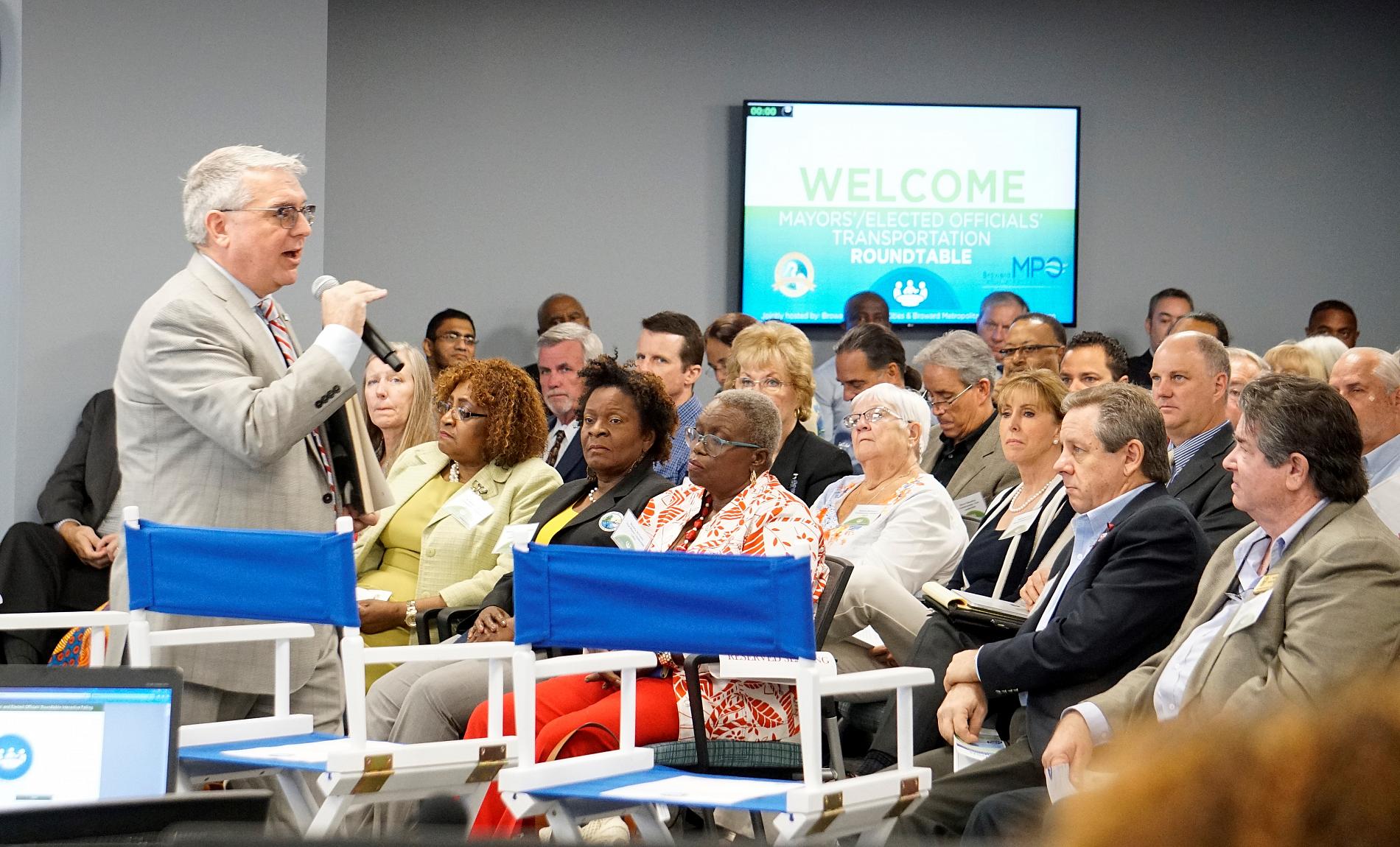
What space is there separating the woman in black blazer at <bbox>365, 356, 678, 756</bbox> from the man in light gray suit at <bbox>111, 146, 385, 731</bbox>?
2.21 ft

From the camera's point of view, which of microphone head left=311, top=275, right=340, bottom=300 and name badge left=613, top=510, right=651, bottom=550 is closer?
microphone head left=311, top=275, right=340, bottom=300

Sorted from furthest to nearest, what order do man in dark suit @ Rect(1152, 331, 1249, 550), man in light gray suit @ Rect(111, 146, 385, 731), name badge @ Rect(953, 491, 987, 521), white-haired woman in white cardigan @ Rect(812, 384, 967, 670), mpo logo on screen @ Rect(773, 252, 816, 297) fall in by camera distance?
1. mpo logo on screen @ Rect(773, 252, 816, 297)
2. name badge @ Rect(953, 491, 987, 521)
3. man in dark suit @ Rect(1152, 331, 1249, 550)
4. white-haired woman in white cardigan @ Rect(812, 384, 967, 670)
5. man in light gray suit @ Rect(111, 146, 385, 731)

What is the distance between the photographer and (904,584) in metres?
3.97

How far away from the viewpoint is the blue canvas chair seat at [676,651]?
2441mm

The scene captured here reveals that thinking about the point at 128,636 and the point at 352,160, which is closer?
the point at 128,636

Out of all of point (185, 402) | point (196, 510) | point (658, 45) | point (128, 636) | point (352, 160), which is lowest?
point (128, 636)

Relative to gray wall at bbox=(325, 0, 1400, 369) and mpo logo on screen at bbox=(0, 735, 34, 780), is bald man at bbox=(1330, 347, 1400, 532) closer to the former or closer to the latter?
mpo logo on screen at bbox=(0, 735, 34, 780)

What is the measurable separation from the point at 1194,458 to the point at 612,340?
4760 millimetres

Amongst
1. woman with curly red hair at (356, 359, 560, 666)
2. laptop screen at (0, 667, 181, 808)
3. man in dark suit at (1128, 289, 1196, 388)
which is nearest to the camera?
laptop screen at (0, 667, 181, 808)

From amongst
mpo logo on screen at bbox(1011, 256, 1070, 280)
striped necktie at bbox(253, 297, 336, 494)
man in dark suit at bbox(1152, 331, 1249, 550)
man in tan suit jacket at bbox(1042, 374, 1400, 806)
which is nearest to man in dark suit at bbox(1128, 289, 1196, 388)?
mpo logo on screen at bbox(1011, 256, 1070, 280)

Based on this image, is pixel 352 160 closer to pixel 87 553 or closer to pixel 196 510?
pixel 87 553

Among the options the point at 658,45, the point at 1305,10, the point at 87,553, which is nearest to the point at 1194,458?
the point at 87,553

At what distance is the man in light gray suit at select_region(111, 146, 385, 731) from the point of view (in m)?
2.71

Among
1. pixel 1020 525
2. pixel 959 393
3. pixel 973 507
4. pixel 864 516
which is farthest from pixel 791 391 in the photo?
pixel 1020 525
